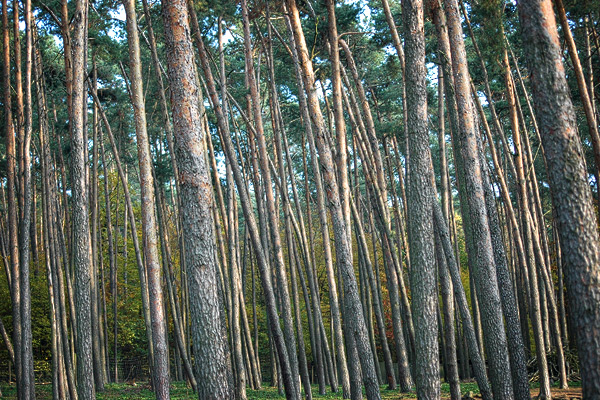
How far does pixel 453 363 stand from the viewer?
36.3 feet

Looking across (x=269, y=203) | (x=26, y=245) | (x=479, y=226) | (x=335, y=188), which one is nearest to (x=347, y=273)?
(x=335, y=188)

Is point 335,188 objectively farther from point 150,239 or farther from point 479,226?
point 150,239

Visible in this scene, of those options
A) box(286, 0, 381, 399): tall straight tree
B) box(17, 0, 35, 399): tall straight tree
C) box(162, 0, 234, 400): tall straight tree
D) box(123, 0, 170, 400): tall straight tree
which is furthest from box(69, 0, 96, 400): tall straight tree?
box(286, 0, 381, 399): tall straight tree

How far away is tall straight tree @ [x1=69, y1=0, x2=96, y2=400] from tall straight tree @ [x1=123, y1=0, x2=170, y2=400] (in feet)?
3.32

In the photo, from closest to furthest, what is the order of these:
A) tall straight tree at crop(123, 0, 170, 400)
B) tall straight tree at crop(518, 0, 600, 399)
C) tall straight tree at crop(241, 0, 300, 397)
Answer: tall straight tree at crop(518, 0, 600, 399)
tall straight tree at crop(123, 0, 170, 400)
tall straight tree at crop(241, 0, 300, 397)

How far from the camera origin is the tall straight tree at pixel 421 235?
753cm

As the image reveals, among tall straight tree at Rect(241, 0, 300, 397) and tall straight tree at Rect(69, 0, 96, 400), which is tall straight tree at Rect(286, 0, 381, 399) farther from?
tall straight tree at Rect(69, 0, 96, 400)

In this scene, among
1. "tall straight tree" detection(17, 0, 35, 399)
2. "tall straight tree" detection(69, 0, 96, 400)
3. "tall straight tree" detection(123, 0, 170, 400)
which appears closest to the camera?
"tall straight tree" detection(123, 0, 170, 400)

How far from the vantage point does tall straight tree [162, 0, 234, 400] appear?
629 centimetres

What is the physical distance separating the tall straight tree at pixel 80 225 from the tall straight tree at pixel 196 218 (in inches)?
147

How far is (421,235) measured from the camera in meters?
7.59

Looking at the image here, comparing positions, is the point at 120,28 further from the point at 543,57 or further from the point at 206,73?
the point at 543,57

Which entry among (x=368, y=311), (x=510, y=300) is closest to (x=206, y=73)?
(x=510, y=300)

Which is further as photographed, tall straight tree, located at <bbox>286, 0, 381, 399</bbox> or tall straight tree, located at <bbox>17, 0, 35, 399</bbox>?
tall straight tree, located at <bbox>17, 0, 35, 399</bbox>
